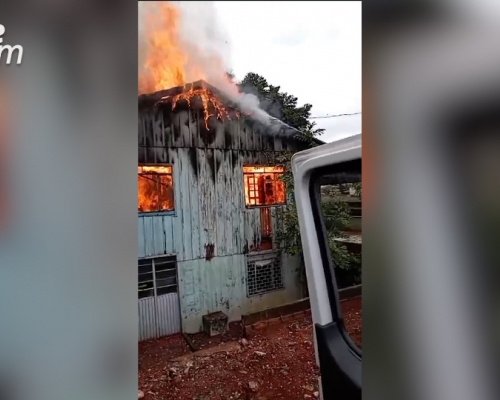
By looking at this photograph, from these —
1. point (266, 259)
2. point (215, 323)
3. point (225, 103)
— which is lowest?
point (215, 323)

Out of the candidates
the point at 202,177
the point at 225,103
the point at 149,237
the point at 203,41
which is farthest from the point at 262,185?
the point at 203,41

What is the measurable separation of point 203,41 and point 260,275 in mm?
900

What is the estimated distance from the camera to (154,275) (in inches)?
56.2

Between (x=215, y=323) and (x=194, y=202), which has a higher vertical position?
(x=194, y=202)

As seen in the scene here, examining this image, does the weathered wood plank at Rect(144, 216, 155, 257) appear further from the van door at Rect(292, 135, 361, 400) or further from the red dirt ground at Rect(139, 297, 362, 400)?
the van door at Rect(292, 135, 361, 400)

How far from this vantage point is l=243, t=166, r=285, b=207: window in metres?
1.47

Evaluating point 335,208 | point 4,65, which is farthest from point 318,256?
point 4,65

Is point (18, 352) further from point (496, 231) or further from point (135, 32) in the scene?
point (496, 231)

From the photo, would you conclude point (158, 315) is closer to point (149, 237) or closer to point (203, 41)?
point (149, 237)

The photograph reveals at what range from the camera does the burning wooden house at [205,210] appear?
4.65ft

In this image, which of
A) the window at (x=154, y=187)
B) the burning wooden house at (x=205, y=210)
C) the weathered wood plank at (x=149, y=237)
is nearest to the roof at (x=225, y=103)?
the burning wooden house at (x=205, y=210)

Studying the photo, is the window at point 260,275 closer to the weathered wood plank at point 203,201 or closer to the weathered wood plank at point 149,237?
the weathered wood plank at point 203,201

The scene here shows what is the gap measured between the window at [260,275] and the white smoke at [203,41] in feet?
2.03

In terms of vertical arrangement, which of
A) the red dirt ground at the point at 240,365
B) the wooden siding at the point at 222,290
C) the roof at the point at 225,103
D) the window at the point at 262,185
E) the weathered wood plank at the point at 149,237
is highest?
the roof at the point at 225,103
